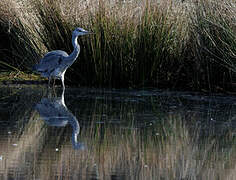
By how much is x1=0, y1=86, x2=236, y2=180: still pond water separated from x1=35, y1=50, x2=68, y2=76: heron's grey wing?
713 mm

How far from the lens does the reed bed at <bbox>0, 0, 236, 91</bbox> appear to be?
1154 centimetres

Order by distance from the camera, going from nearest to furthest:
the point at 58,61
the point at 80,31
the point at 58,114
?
1. the point at 58,114
2. the point at 80,31
3. the point at 58,61

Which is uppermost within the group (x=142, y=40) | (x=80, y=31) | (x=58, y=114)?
(x=80, y=31)

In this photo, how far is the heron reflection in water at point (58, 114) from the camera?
7694 millimetres

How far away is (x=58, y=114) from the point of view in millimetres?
9102

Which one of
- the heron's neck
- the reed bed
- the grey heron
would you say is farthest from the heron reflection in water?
the reed bed

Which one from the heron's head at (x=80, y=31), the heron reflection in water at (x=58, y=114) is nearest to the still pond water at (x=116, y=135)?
the heron reflection in water at (x=58, y=114)

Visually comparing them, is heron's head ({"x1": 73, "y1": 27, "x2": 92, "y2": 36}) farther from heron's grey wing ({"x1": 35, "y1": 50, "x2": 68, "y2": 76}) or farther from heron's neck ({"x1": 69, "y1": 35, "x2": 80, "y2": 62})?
heron's grey wing ({"x1": 35, "y1": 50, "x2": 68, "y2": 76})

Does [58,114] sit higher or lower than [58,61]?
lower

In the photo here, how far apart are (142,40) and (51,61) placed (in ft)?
5.87

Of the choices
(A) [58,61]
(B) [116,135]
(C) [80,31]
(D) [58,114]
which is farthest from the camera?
(A) [58,61]

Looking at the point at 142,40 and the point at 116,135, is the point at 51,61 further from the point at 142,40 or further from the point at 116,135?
the point at 116,135

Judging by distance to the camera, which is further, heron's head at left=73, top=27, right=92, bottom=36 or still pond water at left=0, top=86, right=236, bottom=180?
heron's head at left=73, top=27, right=92, bottom=36

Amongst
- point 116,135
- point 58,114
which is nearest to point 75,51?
point 58,114
